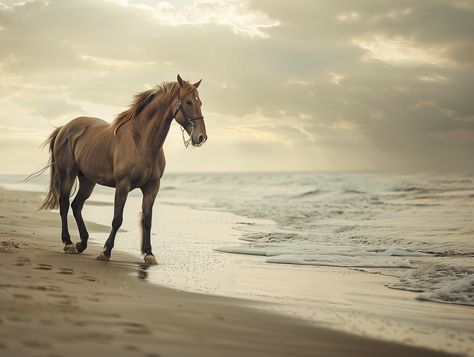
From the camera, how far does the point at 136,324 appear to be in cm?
352

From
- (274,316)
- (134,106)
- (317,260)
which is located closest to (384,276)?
(317,260)

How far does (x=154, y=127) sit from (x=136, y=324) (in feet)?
13.3

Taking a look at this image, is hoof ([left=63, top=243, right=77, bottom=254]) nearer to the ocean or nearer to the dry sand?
the ocean

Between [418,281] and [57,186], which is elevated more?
[57,186]

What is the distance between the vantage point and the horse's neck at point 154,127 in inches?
283

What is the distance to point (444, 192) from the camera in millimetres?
28656

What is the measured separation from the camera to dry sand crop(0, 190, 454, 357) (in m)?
3.03

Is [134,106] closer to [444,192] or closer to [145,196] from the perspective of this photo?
[145,196]

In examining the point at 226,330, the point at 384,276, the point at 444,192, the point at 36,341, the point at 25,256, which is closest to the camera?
the point at 36,341

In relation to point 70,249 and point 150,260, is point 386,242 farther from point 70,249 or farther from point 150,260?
point 70,249

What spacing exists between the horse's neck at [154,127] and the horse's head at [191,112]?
21cm

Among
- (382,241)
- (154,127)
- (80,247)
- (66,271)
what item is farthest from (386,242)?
(66,271)

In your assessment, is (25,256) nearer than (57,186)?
Yes

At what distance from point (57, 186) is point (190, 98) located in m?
2.93
